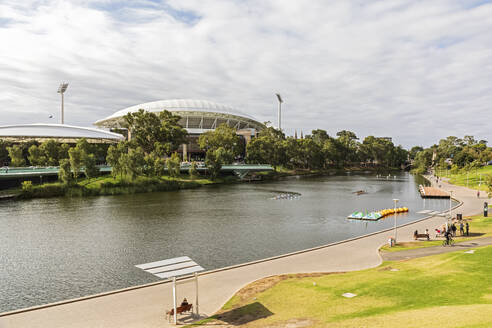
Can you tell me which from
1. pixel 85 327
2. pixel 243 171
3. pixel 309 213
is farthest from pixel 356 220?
pixel 243 171

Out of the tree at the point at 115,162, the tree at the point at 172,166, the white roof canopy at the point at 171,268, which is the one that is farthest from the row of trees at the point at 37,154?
the white roof canopy at the point at 171,268

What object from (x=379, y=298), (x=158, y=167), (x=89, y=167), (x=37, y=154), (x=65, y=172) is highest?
(x=37, y=154)

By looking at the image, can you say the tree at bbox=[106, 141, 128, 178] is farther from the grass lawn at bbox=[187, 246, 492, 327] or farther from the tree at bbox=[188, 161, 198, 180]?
the grass lawn at bbox=[187, 246, 492, 327]

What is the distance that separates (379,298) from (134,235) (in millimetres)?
31591

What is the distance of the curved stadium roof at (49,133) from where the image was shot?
12394 cm

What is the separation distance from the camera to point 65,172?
80.9m

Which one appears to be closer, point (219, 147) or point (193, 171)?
point (193, 171)

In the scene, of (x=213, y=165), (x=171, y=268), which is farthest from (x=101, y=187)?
(x=171, y=268)

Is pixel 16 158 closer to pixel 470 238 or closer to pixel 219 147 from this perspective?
pixel 219 147

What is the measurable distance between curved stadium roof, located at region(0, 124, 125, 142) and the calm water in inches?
2643

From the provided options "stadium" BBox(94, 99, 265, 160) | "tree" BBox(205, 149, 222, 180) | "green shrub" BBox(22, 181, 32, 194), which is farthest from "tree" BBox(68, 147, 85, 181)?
"stadium" BBox(94, 99, 265, 160)

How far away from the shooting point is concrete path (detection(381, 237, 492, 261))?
27938 millimetres

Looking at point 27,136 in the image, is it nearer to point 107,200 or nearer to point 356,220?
point 107,200

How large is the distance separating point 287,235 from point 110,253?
20.6 meters
